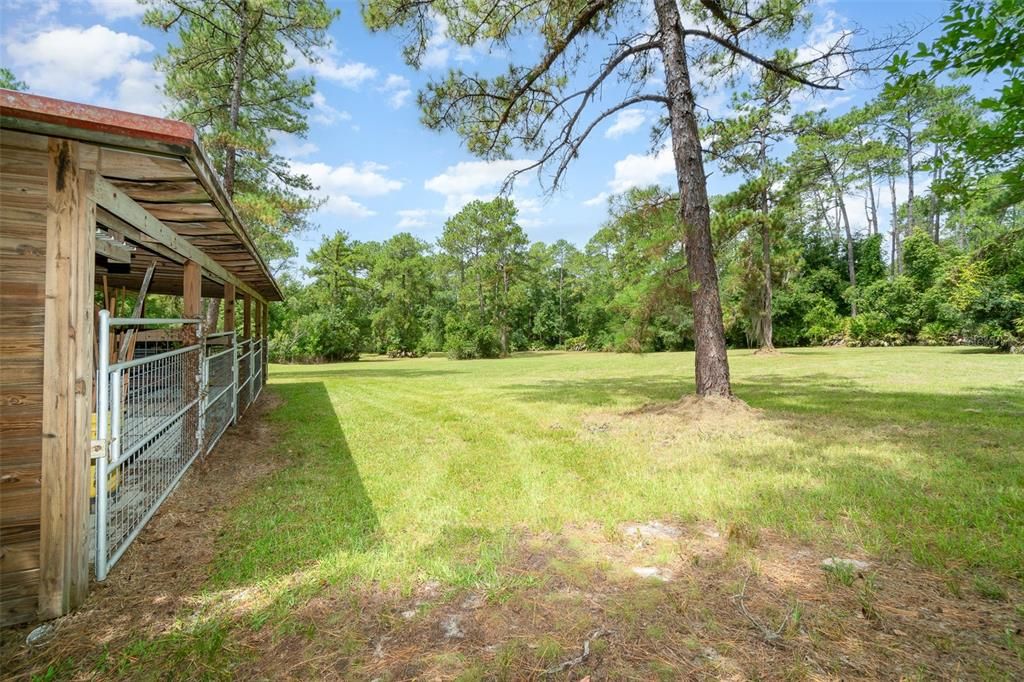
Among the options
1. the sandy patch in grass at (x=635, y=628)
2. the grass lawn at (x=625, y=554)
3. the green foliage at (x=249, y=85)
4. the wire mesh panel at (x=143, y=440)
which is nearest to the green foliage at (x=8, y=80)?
the green foliage at (x=249, y=85)

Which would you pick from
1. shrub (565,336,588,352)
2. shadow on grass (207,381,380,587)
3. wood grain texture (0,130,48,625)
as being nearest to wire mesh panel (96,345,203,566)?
wood grain texture (0,130,48,625)

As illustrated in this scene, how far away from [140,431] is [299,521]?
1.28m

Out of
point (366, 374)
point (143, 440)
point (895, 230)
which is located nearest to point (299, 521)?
point (143, 440)

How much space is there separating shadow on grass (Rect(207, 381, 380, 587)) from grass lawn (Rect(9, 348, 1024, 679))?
0.02m

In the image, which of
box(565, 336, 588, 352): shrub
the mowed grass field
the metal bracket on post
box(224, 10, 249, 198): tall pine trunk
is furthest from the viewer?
box(565, 336, 588, 352): shrub

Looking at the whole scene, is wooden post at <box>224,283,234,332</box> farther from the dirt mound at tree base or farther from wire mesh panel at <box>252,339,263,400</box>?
the dirt mound at tree base

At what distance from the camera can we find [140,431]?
3203 millimetres

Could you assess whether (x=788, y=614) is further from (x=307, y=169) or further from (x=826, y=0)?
(x=307, y=169)

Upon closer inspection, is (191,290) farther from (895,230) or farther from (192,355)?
(895,230)

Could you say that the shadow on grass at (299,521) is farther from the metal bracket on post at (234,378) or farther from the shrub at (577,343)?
the shrub at (577,343)

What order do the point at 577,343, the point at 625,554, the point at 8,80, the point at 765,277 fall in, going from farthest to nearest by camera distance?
the point at 577,343
the point at 765,277
the point at 8,80
the point at 625,554

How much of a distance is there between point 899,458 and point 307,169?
15.5 metres

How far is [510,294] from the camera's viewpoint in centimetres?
3316

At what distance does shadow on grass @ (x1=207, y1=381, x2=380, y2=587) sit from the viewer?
2.74 m
